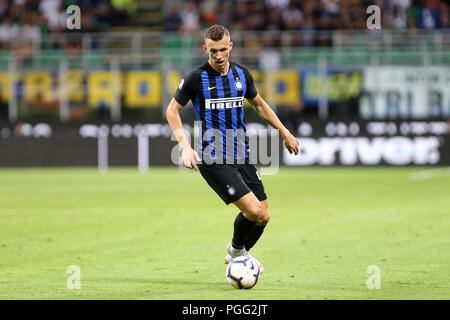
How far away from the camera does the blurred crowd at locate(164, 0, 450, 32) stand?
28469 millimetres

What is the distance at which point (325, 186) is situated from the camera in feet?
67.5

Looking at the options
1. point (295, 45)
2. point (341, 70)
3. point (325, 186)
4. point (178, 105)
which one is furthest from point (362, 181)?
point (178, 105)

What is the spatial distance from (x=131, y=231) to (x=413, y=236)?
147 inches

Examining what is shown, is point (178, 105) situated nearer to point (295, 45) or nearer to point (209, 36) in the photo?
point (209, 36)

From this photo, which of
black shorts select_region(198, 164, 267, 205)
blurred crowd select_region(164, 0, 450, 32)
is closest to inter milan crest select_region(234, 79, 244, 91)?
black shorts select_region(198, 164, 267, 205)

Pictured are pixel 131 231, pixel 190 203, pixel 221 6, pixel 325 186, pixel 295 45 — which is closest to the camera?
pixel 131 231

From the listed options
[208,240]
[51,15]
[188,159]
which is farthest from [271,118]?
[51,15]

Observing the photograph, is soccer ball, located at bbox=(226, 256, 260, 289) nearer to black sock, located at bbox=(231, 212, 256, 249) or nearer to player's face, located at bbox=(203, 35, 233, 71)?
black sock, located at bbox=(231, 212, 256, 249)

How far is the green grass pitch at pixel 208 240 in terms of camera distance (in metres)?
7.79

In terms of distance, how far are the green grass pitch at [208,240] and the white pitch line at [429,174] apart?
51.2 inches

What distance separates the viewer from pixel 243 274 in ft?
25.4

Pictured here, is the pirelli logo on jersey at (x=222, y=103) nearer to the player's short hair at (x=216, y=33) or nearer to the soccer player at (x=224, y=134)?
the soccer player at (x=224, y=134)

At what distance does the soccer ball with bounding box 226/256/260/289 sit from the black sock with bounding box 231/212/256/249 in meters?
0.41

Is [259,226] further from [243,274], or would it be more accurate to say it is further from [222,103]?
[222,103]
